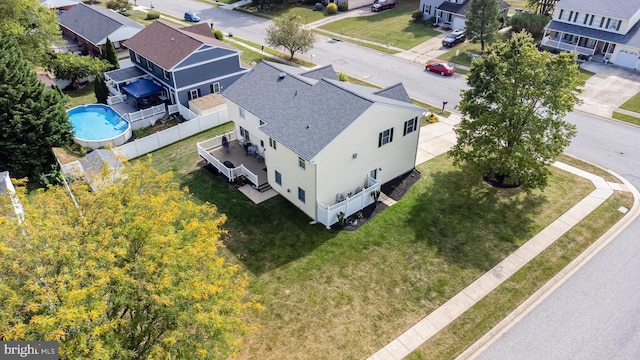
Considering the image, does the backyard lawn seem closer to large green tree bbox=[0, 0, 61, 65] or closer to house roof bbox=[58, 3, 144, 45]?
large green tree bbox=[0, 0, 61, 65]

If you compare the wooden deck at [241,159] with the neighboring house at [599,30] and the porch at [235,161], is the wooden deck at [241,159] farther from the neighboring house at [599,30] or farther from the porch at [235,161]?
the neighboring house at [599,30]

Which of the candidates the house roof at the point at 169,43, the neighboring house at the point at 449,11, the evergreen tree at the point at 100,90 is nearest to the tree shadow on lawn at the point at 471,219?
the house roof at the point at 169,43

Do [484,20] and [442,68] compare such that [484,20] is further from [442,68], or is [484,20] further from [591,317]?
[591,317]

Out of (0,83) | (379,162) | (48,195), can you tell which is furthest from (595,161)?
(0,83)

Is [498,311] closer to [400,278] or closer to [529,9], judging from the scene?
[400,278]

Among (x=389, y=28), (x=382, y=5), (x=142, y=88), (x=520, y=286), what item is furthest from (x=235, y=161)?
(x=382, y=5)

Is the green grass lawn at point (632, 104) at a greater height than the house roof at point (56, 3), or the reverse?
the house roof at point (56, 3)

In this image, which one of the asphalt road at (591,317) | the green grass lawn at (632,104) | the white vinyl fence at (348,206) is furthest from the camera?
the green grass lawn at (632,104)
